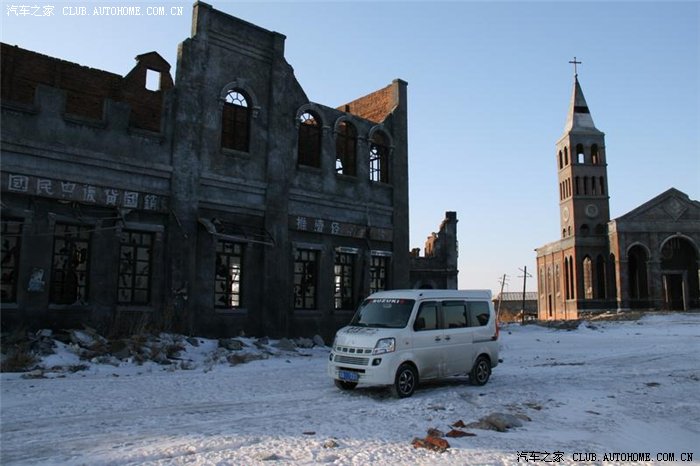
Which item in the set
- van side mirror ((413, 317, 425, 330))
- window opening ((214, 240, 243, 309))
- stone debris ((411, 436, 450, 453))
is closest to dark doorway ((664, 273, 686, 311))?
window opening ((214, 240, 243, 309))

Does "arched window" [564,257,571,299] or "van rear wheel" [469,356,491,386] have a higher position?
"arched window" [564,257,571,299]

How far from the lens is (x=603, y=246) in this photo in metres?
58.7

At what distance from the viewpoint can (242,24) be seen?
60.4ft

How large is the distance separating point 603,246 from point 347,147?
46442mm

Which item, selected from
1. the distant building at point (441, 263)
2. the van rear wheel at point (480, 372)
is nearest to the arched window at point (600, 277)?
the distant building at point (441, 263)

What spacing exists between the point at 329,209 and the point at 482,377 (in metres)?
10.3

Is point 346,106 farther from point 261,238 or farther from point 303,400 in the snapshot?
point 303,400

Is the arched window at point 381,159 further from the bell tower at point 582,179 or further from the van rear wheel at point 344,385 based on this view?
the bell tower at point 582,179

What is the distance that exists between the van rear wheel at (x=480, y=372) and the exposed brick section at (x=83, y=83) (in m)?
11.8

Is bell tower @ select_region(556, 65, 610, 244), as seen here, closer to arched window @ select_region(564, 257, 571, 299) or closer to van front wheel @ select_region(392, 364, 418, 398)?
arched window @ select_region(564, 257, 571, 299)

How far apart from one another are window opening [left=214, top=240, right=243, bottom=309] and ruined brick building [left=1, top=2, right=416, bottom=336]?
0.04 meters

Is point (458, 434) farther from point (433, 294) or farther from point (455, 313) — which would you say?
point (455, 313)

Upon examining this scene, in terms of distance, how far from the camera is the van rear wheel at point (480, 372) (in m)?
11.5

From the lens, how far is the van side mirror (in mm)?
10423
